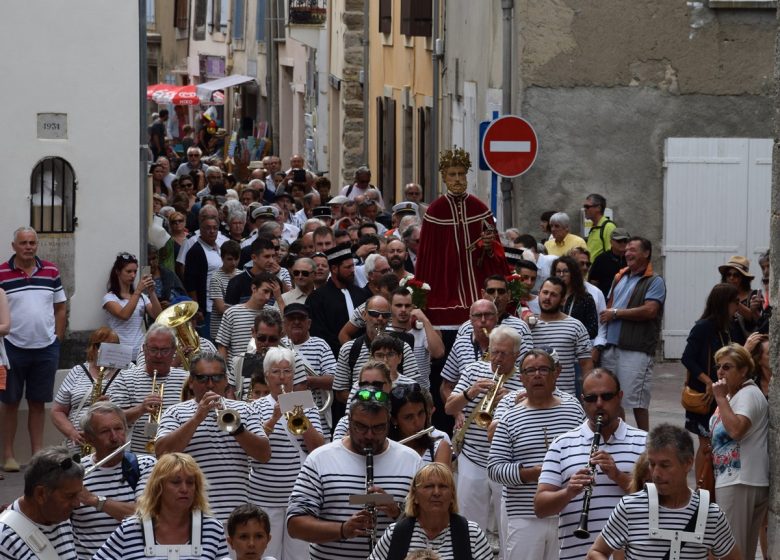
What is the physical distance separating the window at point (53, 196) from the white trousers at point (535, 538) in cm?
688

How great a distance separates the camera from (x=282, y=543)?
9.64 m

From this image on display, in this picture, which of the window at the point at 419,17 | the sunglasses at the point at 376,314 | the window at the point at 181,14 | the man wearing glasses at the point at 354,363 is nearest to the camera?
the man wearing glasses at the point at 354,363

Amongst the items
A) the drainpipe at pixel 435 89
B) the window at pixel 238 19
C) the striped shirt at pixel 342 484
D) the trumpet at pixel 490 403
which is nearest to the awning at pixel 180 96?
the window at pixel 238 19

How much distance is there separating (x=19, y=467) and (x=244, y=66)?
3666 cm

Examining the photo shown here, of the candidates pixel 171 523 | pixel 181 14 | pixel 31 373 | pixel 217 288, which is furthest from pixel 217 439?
pixel 181 14

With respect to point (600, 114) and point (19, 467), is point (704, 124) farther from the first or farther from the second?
point (19, 467)

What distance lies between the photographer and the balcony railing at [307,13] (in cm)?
3800

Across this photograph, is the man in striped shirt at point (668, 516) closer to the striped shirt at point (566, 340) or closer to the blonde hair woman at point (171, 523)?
the blonde hair woman at point (171, 523)

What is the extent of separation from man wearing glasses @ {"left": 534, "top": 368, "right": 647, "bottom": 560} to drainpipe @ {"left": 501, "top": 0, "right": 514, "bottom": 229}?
11.2 meters

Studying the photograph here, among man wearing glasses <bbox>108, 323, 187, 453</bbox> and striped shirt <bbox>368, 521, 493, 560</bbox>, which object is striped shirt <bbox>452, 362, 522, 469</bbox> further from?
striped shirt <bbox>368, 521, 493, 560</bbox>

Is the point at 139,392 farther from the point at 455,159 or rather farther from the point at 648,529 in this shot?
the point at 455,159

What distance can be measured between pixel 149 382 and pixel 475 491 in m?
2.06

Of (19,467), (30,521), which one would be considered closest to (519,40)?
(19,467)

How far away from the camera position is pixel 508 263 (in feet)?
50.1
